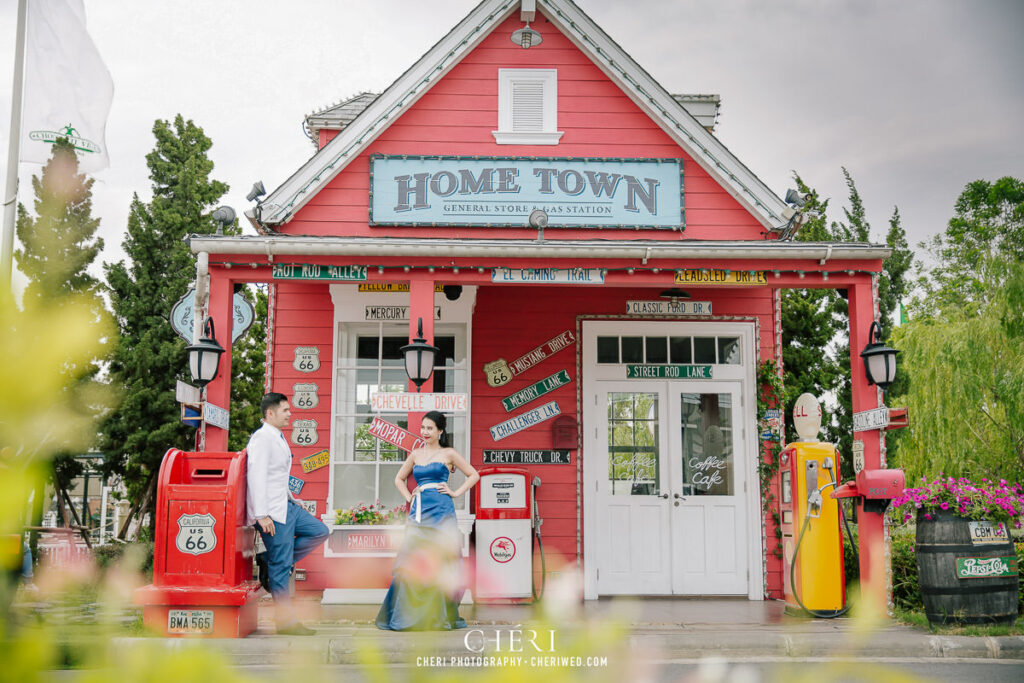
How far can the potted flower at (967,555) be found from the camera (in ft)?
23.6

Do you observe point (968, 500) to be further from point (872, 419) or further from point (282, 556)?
point (282, 556)

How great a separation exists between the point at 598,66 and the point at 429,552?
20.8 ft

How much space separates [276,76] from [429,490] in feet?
31.3

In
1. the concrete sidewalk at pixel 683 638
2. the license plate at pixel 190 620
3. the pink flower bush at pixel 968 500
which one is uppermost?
the pink flower bush at pixel 968 500

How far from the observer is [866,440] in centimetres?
798

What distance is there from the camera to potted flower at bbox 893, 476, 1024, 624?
7199mm

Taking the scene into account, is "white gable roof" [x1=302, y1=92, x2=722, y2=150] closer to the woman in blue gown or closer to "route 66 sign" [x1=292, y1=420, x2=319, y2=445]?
"route 66 sign" [x1=292, y1=420, x2=319, y2=445]

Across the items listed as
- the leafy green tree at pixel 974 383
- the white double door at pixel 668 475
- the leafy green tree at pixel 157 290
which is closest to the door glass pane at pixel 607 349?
the white double door at pixel 668 475

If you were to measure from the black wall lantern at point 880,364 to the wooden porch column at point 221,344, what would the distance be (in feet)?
19.6

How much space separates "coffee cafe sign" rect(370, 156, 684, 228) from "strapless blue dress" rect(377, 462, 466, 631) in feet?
12.1

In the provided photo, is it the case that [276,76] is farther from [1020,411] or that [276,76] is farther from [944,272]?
[944,272]

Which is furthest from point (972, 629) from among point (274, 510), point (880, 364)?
point (274, 510)

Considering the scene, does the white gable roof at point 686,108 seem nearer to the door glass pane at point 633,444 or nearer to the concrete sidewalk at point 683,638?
the door glass pane at point 633,444

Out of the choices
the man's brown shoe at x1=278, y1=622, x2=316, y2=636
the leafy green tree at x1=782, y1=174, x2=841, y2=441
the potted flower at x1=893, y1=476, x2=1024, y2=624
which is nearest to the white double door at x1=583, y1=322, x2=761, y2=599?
the potted flower at x1=893, y1=476, x2=1024, y2=624
